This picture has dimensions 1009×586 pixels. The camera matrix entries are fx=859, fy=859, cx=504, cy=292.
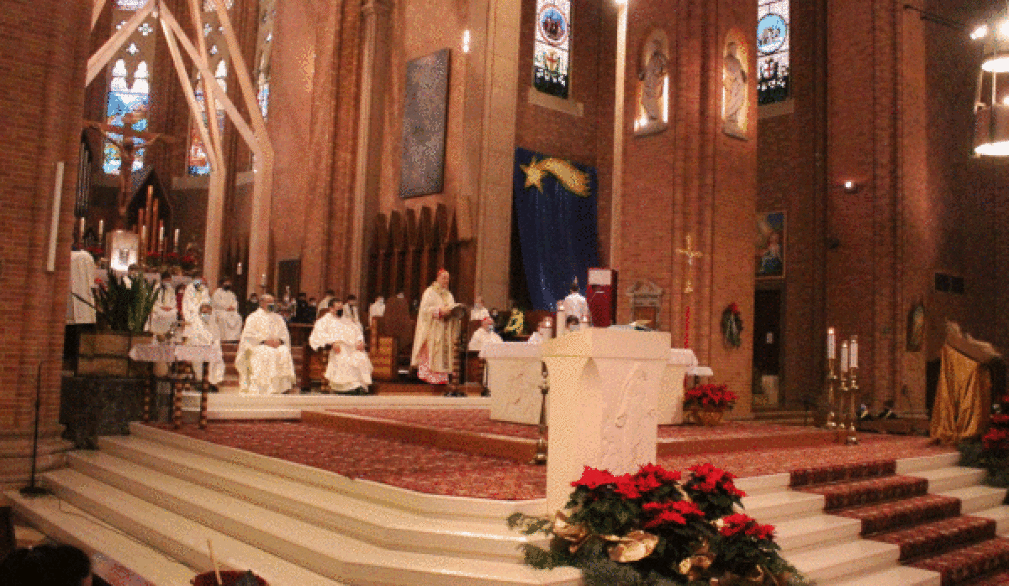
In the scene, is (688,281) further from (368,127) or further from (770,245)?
(368,127)

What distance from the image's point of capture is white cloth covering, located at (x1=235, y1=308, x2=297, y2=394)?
36.3 ft

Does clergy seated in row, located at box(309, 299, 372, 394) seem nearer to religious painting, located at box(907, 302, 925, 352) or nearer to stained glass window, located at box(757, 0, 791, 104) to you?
religious painting, located at box(907, 302, 925, 352)

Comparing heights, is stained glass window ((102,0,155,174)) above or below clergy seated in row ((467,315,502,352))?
above

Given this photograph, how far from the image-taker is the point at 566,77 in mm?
20031

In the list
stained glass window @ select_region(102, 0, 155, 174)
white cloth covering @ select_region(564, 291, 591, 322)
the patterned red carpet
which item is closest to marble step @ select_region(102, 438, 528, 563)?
the patterned red carpet

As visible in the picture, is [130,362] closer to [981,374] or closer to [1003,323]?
[981,374]

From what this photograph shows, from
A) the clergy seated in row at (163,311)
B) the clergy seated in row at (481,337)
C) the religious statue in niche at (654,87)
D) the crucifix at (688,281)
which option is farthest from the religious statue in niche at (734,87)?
the clergy seated in row at (163,311)

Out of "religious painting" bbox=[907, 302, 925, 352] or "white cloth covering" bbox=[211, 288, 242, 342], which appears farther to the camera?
"religious painting" bbox=[907, 302, 925, 352]

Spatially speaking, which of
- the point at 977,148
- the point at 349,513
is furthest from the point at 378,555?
the point at 977,148

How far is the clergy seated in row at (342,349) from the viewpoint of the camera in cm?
1183

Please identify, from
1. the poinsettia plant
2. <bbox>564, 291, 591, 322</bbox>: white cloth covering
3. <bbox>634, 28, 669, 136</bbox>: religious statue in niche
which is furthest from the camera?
<bbox>564, 291, 591, 322</bbox>: white cloth covering

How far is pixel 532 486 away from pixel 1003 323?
15899 millimetres

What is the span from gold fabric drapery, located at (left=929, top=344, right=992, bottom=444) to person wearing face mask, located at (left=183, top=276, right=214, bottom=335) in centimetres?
876

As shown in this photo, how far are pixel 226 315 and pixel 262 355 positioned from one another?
4.71 metres
